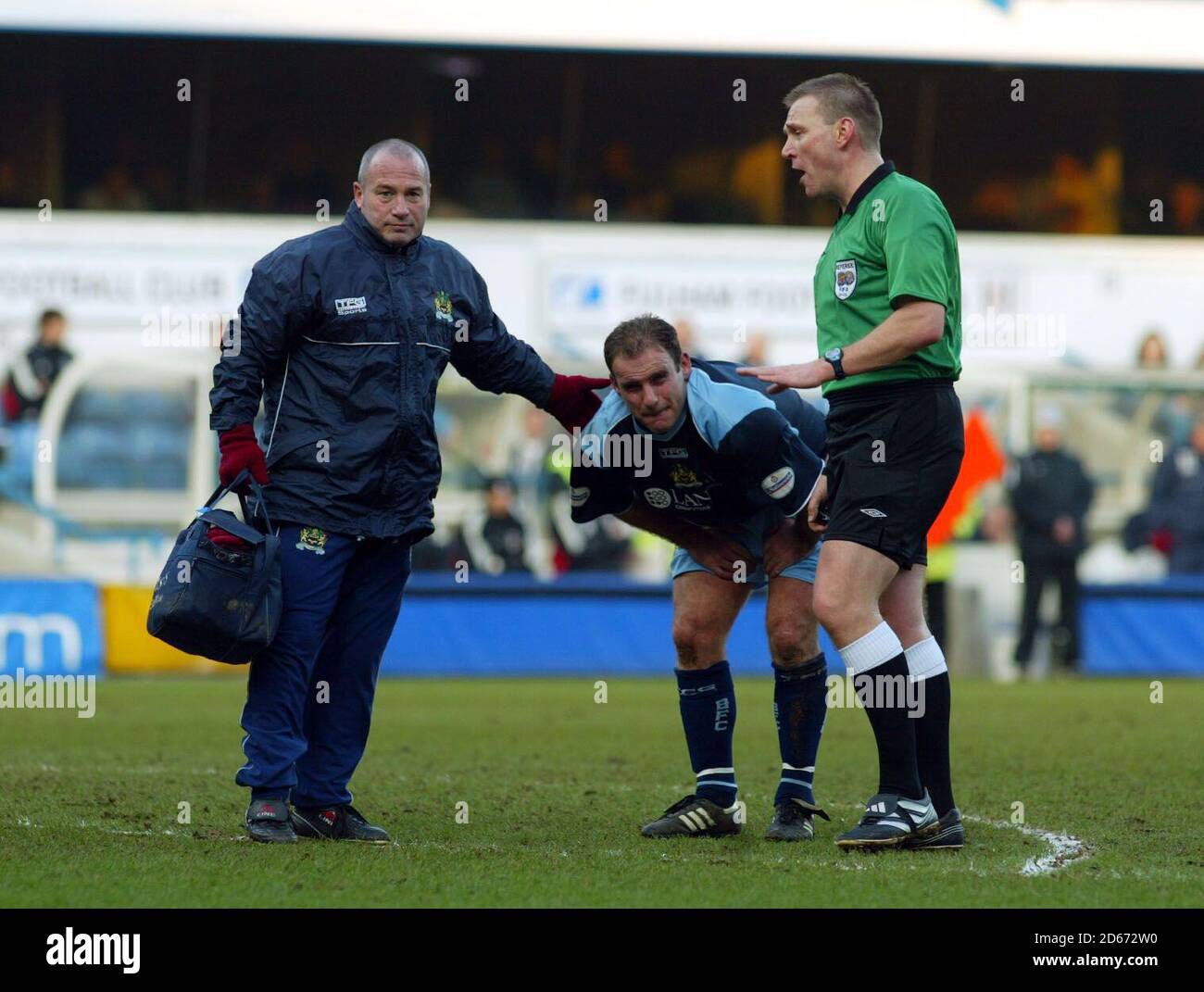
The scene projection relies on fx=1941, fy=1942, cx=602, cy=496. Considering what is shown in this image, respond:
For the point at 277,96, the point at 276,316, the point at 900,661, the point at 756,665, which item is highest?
the point at 277,96

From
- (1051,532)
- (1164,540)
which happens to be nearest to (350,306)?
(1051,532)

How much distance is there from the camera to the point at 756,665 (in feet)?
55.4

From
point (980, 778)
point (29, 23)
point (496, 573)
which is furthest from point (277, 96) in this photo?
point (980, 778)

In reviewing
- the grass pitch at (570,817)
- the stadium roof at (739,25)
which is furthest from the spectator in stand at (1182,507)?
the grass pitch at (570,817)

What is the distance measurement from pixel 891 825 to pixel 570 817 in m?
1.43

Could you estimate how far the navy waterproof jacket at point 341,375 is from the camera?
6195mm

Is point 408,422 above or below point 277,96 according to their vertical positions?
below

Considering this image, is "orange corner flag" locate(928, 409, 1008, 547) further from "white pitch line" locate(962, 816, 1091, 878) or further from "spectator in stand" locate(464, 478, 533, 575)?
"white pitch line" locate(962, 816, 1091, 878)

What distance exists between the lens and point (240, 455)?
6.06m

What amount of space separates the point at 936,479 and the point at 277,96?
722 inches

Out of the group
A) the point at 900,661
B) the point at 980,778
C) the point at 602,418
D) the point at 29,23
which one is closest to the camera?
the point at 900,661

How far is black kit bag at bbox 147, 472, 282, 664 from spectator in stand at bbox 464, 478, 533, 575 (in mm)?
11835

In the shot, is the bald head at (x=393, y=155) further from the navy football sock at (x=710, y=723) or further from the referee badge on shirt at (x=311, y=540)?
the navy football sock at (x=710, y=723)
